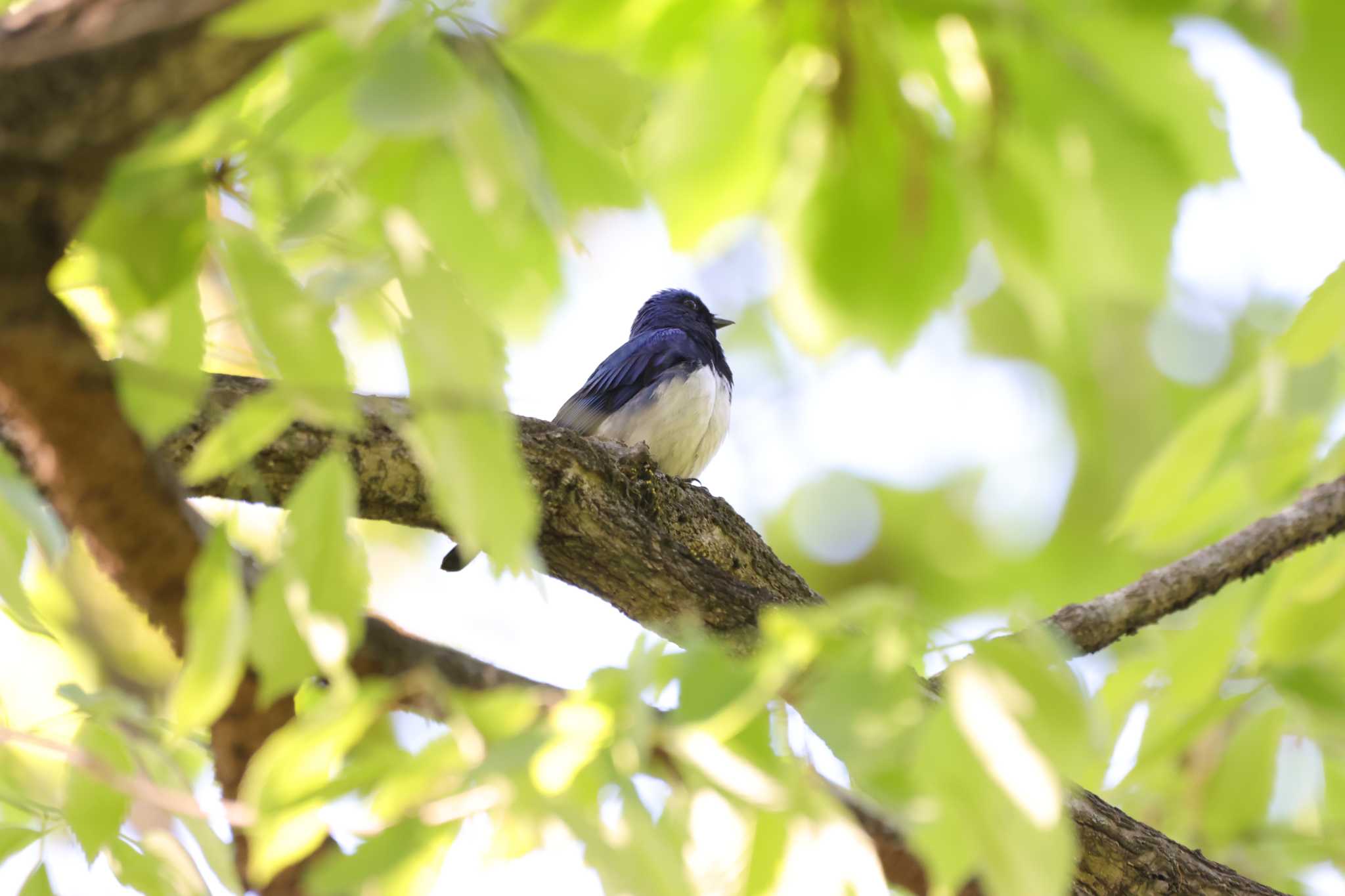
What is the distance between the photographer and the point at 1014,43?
5.64 feet

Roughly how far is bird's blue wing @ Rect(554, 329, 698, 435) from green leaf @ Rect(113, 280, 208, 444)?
4783 millimetres

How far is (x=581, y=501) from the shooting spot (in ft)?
8.57

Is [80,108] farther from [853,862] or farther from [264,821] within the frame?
[853,862]

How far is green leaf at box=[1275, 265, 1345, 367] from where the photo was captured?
152 cm

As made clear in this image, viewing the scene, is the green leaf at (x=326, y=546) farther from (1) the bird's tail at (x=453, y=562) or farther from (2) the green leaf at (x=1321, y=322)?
(1) the bird's tail at (x=453, y=562)

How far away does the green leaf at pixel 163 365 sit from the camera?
103cm

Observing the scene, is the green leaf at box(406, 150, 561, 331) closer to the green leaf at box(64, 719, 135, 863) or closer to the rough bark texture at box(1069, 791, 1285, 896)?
the green leaf at box(64, 719, 135, 863)

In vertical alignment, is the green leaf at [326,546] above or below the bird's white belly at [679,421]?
above

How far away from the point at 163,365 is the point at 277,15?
326 millimetres

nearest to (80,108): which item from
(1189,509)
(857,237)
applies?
(857,237)

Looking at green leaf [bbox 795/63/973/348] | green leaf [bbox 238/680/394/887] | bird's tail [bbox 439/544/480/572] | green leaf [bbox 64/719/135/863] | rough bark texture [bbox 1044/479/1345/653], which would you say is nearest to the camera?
green leaf [bbox 238/680/394/887]

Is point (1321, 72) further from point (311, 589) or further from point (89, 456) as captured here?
point (89, 456)

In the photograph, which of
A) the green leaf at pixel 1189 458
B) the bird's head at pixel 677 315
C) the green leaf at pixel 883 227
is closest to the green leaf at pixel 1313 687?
the green leaf at pixel 1189 458

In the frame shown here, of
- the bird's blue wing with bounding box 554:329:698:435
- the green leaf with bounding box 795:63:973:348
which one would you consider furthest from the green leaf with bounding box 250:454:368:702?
the bird's blue wing with bounding box 554:329:698:435
